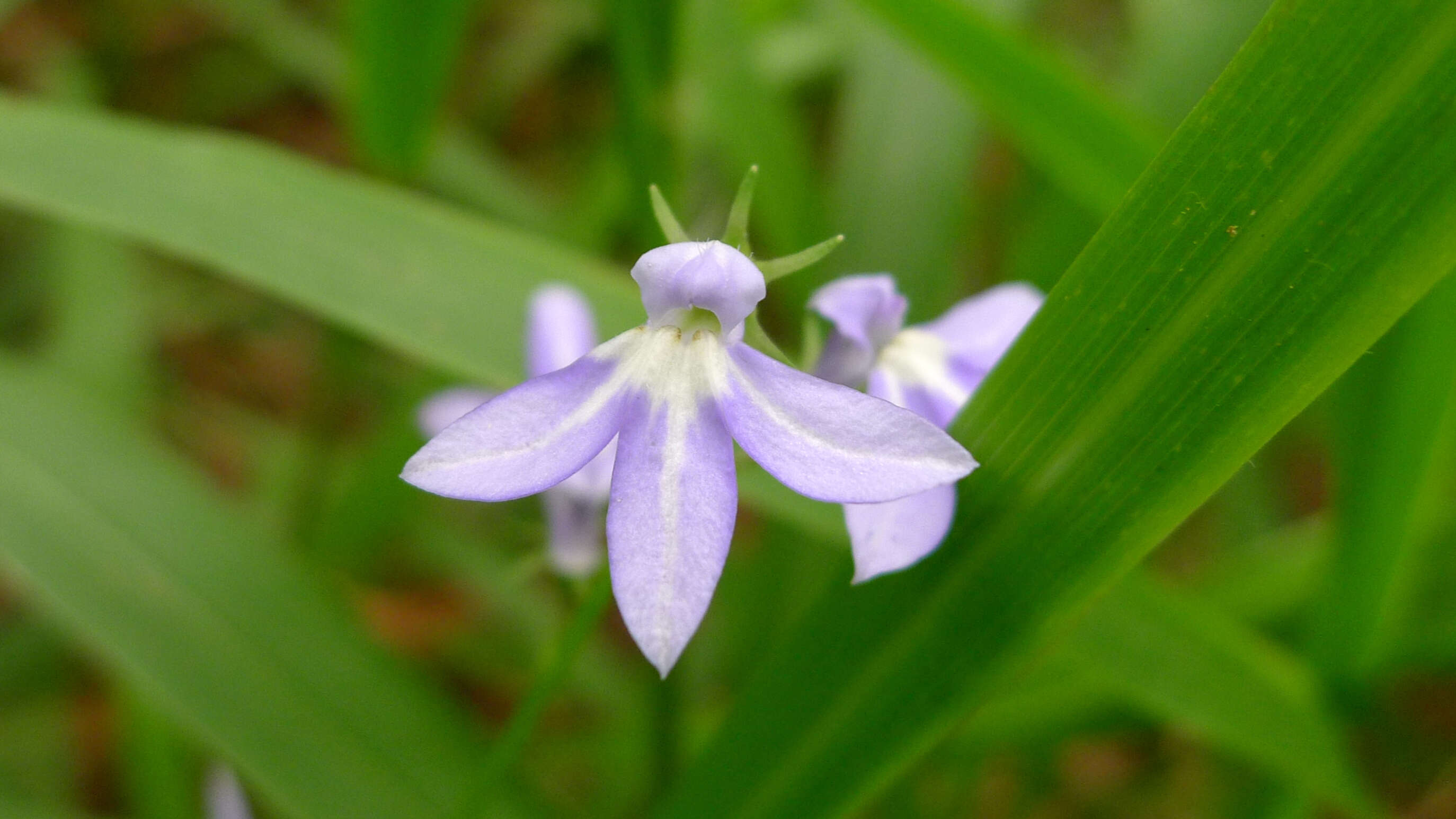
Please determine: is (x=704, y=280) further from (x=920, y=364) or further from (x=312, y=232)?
(x=312, y=232)

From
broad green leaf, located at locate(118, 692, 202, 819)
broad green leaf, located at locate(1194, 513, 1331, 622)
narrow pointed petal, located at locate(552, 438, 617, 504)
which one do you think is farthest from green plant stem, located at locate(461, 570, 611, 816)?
broad green leaf, located at locate(1194, 513, 1331, 622)

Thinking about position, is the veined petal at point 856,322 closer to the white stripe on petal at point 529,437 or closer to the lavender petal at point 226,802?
the white stripe on petal at point 529,437

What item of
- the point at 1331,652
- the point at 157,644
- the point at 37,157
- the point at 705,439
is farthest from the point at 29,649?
the point at 1331,652

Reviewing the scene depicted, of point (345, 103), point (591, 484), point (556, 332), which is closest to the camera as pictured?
point (556, 332)

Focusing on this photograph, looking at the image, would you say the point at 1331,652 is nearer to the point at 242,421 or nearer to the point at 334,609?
the point at 334,609

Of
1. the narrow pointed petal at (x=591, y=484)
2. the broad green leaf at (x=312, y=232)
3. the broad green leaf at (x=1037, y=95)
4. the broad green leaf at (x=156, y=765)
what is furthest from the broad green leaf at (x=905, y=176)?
the broad green leaf at (x=156, y=765)

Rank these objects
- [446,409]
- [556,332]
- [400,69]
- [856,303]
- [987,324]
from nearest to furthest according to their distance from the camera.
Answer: [856,303]
[987,324]
[556,332]
[446,409]
[400,69]

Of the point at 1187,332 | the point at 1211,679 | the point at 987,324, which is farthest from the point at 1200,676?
the point at 1187,332
